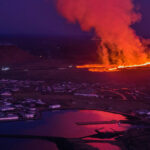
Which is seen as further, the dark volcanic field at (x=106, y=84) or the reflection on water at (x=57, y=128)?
the dark volcanic field at (x=106, y=84)

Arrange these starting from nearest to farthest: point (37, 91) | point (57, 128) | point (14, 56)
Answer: point (57, 128) < point (37, 91) < point (14, 56)

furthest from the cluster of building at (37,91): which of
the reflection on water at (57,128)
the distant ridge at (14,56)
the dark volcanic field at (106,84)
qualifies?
the distant ridge at (14,56)

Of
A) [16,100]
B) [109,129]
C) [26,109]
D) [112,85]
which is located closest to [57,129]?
[109,129]

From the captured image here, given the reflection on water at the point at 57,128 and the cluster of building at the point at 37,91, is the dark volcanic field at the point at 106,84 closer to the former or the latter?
the cluster of building at the point at 37,91

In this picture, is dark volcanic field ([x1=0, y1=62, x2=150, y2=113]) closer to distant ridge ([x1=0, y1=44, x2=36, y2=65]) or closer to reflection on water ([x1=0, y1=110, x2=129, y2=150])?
reflection on water ([x1=0, y1=110, x2=129, y2=150])

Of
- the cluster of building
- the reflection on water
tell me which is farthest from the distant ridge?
the reflection on water

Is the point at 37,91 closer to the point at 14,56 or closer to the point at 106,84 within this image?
the point at 106,84

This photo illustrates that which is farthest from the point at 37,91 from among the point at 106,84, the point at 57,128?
the point at 57,128

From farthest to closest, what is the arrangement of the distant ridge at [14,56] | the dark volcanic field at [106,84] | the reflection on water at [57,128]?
the distant ridge at [14,56], the dark volcanic field at [106,84], the reflection on water at [57,128]

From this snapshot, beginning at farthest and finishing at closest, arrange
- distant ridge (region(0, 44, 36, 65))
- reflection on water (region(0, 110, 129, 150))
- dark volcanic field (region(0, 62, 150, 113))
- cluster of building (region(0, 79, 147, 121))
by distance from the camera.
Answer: distant ridge (region(0, 44, 36, 65))
dark volcanic field (region(0, 62, 150, 113))
cluster of building (region(0, 79, 147, 121))
reflection on water (region(0, 110, 129, 150))
